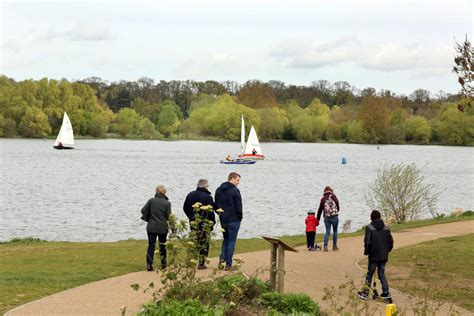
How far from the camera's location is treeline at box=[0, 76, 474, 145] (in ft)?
438

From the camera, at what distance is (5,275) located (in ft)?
49.0

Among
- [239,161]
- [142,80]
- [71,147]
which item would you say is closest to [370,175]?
[239,161]

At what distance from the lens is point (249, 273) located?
15.1 meters

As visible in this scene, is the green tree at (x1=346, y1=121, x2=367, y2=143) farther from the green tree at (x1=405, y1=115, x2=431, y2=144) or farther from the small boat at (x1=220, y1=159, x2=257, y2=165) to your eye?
the small boat at (x1=220, y1=159, x2=257, y2=165)

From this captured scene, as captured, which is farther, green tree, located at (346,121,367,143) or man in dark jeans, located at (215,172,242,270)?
green tree, located at (346,121,367,143)

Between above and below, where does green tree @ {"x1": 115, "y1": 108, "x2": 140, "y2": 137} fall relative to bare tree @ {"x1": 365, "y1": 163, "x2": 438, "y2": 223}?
above

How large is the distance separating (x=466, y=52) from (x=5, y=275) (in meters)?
9.98

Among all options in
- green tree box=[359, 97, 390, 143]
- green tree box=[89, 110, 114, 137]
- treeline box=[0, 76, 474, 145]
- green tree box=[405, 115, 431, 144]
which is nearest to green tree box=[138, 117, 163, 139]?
treeline box=[0, 76, 474, 145]

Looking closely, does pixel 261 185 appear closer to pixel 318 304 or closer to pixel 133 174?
pixel 133 174

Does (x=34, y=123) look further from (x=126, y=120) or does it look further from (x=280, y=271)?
(x=280, y=271)

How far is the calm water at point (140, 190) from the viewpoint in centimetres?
3262

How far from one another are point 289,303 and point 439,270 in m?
6.12

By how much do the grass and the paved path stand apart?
2.12 feet

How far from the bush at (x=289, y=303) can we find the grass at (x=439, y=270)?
6.45 feet
